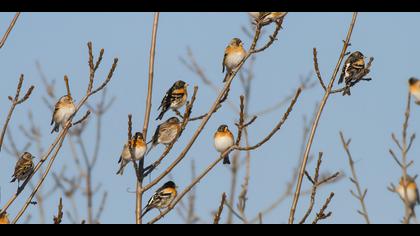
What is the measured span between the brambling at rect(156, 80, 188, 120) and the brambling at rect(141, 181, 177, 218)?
1220 millimetres

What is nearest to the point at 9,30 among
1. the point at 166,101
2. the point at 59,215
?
the point at 59,215

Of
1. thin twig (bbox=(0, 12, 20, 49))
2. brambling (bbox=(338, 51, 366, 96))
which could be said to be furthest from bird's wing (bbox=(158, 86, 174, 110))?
thin twig (bbox=(0, 12, 20, 49))

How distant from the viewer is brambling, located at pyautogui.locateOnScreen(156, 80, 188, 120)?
34.6 feet

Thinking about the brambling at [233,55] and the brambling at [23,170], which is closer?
the brambling at [23,170]

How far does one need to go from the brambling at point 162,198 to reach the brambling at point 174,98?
4.00 feet

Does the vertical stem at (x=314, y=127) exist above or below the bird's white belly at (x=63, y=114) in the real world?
below

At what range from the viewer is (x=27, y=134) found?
30.3 feet

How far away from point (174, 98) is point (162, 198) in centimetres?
172

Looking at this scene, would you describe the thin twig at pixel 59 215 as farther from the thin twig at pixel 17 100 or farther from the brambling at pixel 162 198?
the brambling at pixel 162 198

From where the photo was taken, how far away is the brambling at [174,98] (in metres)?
10.5

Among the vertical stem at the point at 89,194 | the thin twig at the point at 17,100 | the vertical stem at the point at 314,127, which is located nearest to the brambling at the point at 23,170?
the vertical stem at the point at 89,194

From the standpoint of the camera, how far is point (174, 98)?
35.0 ft
